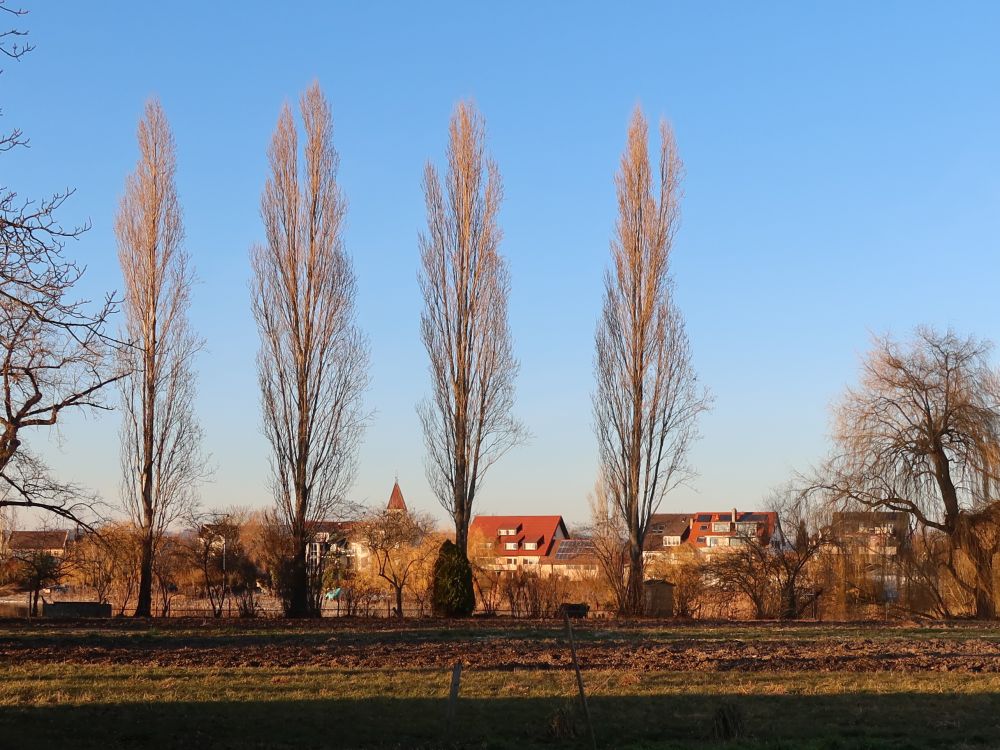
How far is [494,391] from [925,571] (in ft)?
42.9

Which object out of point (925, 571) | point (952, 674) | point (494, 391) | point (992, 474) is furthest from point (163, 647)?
point (992, 474)

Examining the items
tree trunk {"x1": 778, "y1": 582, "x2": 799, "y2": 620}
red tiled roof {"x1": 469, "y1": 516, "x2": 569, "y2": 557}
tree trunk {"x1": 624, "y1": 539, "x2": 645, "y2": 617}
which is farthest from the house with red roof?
tree trunk {"x1": 624, "y1": 539, "x2": 645, "y2": 617}

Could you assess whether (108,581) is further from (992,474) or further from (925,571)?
(992,474)

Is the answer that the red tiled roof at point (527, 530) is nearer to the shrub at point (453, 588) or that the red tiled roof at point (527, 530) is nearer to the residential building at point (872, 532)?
the residential building at point (872, 532)

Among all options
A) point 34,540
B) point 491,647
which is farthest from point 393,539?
point 491,647

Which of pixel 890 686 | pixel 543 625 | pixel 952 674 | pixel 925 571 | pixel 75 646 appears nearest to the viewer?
pixel 890 686

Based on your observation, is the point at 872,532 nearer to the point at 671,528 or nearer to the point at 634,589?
the point at 634,589

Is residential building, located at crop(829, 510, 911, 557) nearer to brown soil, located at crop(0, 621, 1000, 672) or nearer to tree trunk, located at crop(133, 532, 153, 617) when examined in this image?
brown soil, located at crop(0, 621, 1000, 672)

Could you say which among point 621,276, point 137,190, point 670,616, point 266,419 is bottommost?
point 670,616

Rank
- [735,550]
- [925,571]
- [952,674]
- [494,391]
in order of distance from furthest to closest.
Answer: [735,550]
[494,391]
[925,571]
[952,674]

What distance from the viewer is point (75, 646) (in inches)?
607

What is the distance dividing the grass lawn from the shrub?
1265cm

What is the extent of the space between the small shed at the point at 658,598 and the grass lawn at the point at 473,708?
51.7 feet

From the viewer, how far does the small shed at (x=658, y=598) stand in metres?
28.7
